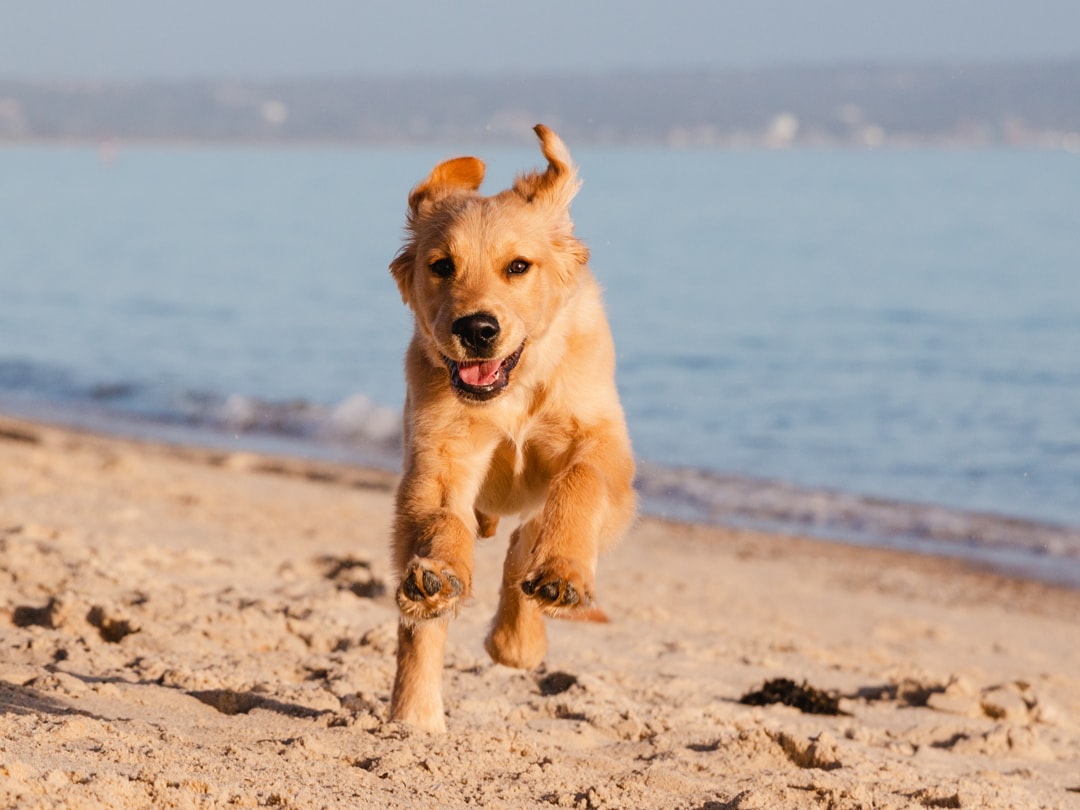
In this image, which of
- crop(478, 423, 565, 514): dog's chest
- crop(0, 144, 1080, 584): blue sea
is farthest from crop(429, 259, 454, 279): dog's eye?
crop(0, 144, 1080, 584): blue sea

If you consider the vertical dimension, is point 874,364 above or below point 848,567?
above

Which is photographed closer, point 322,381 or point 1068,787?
point 1068,787

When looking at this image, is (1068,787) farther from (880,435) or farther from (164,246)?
(164,246)

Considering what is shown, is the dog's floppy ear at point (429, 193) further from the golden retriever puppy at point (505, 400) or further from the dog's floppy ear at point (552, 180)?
the dog's floppy ear at point (552, 180)

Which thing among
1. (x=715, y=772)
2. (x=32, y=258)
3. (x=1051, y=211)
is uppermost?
(x=1051, y=211)

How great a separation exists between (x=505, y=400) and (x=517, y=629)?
818mm

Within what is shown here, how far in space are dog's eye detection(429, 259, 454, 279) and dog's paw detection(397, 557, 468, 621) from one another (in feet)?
3.08

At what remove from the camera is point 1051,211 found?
3209cm

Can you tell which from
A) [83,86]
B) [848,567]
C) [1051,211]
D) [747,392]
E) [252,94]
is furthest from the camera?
[83,86]

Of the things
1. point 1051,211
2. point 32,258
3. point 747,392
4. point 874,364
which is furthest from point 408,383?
point 1051,211

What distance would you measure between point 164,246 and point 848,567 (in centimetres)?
2099

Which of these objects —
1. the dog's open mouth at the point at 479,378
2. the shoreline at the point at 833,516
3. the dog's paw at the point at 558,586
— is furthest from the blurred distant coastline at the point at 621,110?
the dog's paw at the point at 558,586

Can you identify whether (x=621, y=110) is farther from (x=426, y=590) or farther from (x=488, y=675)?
(x=426, y=590)

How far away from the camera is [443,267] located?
410 centimetres
